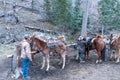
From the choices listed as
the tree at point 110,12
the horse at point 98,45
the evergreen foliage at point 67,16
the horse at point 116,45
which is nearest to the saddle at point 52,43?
the horse at point 98,45

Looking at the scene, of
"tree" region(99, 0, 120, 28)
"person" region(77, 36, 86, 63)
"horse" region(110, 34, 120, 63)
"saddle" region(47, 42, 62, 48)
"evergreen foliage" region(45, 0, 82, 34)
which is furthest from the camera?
"tree" region(99, 0, 120, 28)

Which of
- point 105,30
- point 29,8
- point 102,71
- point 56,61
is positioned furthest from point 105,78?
point 29,8

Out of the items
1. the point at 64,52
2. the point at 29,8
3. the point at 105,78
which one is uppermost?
the point at 29,8

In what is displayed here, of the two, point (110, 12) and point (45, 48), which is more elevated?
point (110, 12)

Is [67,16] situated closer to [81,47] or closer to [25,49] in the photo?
[81,47]

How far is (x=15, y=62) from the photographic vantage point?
1315 centimetres

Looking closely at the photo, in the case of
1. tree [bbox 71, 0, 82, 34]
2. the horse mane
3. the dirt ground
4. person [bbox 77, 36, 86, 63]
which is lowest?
the dirt ground

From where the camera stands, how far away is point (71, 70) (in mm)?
13328

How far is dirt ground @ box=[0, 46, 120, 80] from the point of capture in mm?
12484

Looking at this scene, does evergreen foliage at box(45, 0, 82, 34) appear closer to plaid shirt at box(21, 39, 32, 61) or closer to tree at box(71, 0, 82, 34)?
tree at box(71, 0, 82, 34)

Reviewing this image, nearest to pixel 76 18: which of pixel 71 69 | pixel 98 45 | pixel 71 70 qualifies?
pixel 98 45

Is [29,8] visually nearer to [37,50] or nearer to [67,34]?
[67,34]

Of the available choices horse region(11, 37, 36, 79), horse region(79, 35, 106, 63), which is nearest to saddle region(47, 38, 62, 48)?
horse region(11, 37, 36, 79)

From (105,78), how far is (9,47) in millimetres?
6406
